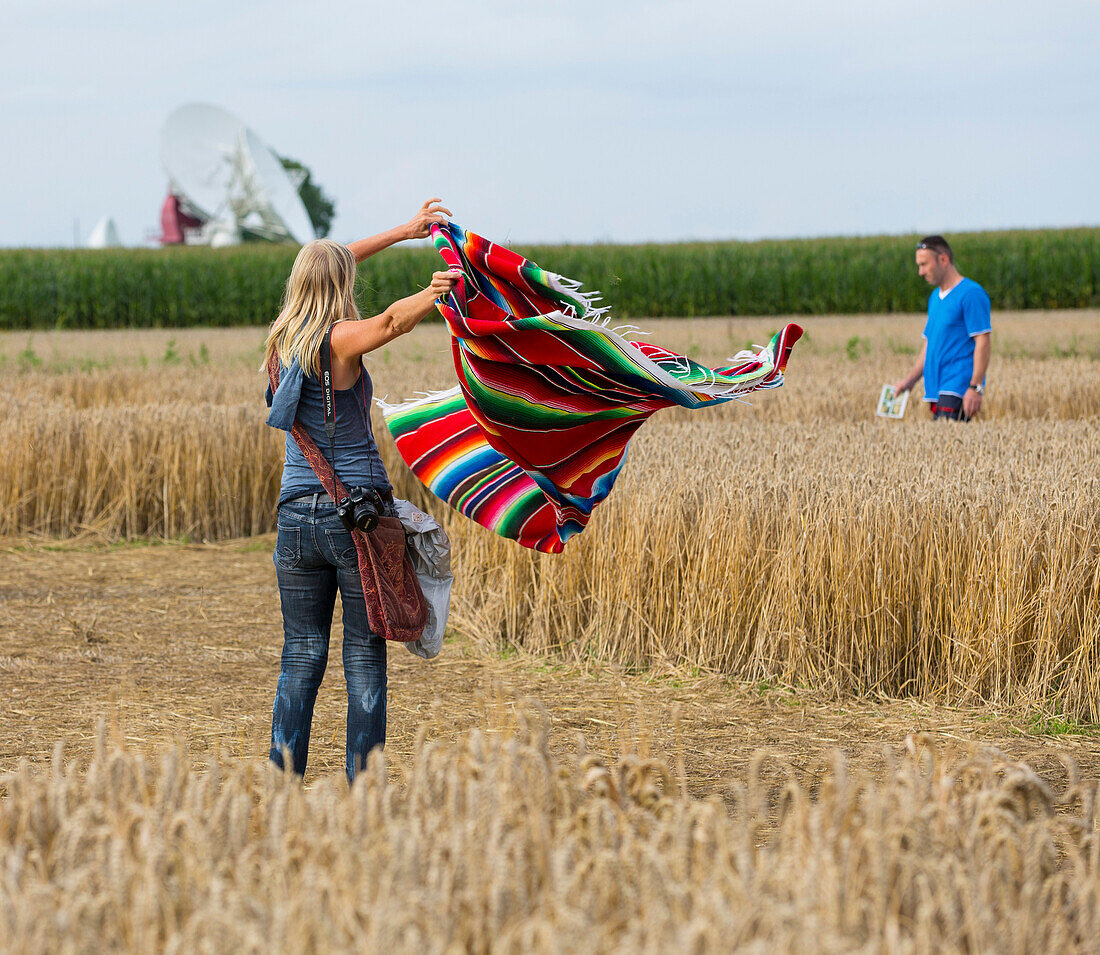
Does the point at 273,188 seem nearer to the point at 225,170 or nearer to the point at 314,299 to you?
the point at 225,170

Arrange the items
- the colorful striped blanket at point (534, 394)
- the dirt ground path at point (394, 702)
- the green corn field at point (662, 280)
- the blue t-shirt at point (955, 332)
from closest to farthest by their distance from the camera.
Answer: the colorful striped blanket at point (534, 394), the dirt ground path at point (394, 702), the blue t-shirt at point (955, 332), the green corn field at point (662, 280)

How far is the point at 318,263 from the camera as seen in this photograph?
135 inches

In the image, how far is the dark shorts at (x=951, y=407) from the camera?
25.0ft

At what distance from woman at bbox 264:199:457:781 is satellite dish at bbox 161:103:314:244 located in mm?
34621

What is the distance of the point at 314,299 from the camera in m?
3.44

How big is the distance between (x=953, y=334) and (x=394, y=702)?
4207 millimetres

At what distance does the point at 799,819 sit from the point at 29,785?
56.7 inches

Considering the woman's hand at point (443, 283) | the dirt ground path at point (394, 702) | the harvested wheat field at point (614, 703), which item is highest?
the woman's hand at point (443, 283)

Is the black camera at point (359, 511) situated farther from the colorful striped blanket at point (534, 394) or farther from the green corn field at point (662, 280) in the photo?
the green corn field at point (662, 280)

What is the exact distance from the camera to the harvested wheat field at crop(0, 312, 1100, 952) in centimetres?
189

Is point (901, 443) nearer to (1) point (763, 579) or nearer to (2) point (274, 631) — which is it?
(1) point (763, 579)

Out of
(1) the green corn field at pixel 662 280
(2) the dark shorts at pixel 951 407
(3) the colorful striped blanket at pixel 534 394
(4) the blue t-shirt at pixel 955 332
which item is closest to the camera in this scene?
(3) the colorful striped blanket at pixel 534 394

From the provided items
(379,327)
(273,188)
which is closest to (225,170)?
(273,188)

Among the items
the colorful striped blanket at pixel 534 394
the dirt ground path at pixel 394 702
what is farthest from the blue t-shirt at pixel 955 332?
the colorful striped blanket at pixel 534 394
